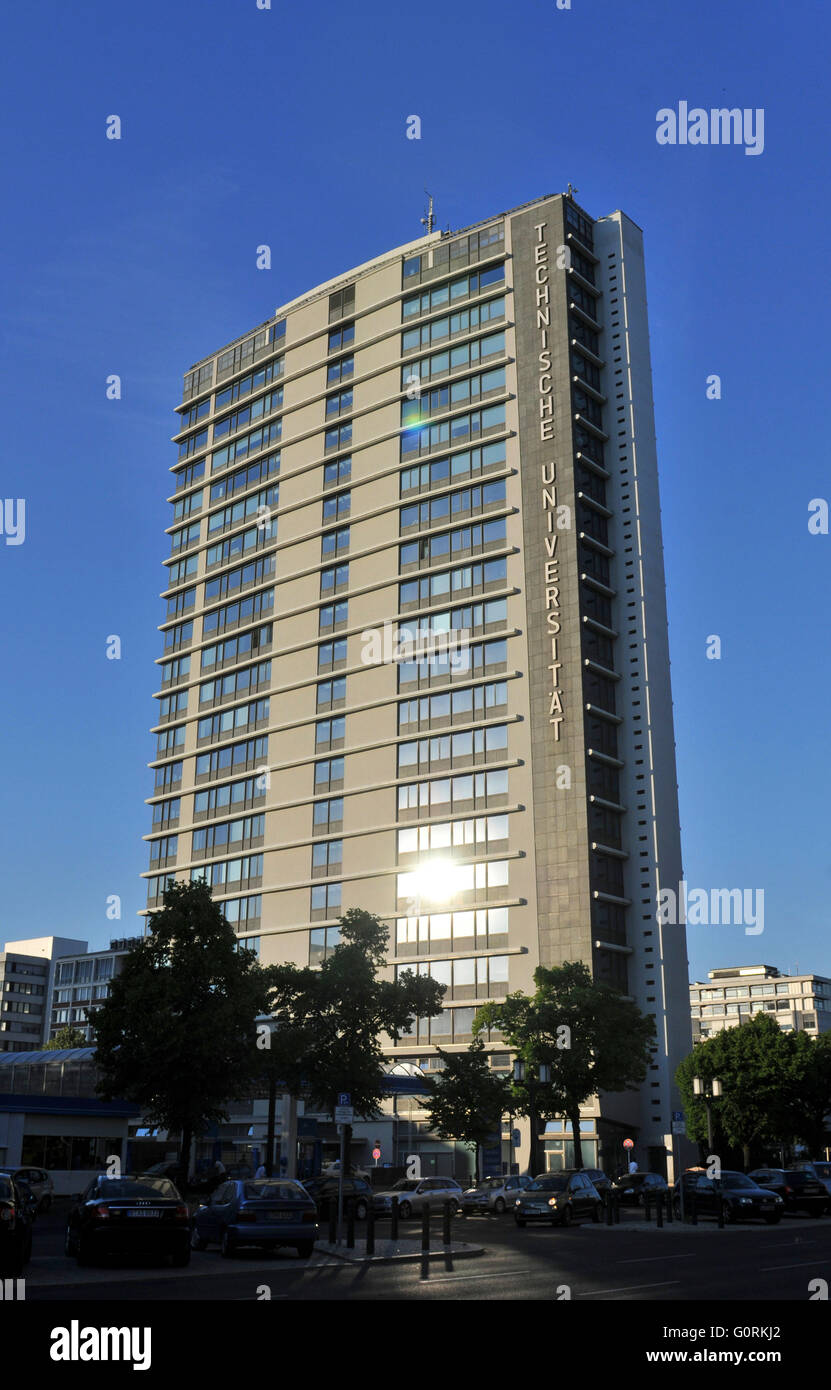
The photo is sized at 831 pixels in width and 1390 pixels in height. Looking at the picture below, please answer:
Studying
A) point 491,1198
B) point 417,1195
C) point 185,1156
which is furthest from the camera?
point 491,1198

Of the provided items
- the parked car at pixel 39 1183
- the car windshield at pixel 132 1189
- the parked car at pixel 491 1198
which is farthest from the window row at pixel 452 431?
the car windshield at pixel 132 1189

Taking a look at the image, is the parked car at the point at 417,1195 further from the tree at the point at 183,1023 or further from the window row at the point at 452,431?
the window row at the point at 452,431

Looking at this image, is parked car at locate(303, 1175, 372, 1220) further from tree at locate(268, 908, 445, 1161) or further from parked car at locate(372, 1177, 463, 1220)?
tree at locate(268, 908, 445, 1161)

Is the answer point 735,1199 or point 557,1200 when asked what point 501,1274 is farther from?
point 735,1199

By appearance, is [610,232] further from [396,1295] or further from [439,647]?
[396,1295]

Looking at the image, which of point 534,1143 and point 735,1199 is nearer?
point 735,1199

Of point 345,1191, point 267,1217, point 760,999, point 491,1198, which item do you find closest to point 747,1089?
point 491,1198

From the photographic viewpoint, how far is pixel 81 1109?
55500mm

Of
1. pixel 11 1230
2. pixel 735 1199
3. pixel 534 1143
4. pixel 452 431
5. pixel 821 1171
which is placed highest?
pixel 452 431

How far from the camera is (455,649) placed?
77938 mm

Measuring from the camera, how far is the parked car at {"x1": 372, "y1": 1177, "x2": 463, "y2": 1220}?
40.3m

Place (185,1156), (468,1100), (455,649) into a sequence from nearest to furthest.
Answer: (185,1156) → (468,1100) → (455,649)

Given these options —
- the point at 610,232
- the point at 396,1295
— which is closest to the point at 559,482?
the point at 610,232

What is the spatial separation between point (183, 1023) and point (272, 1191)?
15280mm
